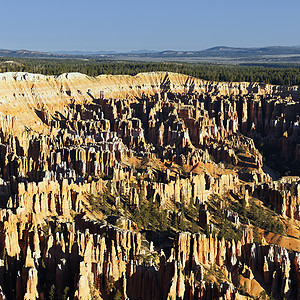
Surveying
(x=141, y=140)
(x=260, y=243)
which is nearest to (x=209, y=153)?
(x=141, y=140)

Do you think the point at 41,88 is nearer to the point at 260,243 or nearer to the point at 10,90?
the point at 10,90

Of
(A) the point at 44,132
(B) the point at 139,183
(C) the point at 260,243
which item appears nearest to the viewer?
(C) the point at 260,243

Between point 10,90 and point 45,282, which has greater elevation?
point 10,90

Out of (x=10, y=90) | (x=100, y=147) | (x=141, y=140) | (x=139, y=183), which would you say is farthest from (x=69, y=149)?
(x=10, y=90)

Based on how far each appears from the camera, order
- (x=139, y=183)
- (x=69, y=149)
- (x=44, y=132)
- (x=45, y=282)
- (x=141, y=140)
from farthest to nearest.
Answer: (x=141, y=140)
(x=44, y=132)
(x=69, y=149)
(x=139, y=183)
(x=45, y=282)

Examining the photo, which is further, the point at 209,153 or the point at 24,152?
the point at 209,153

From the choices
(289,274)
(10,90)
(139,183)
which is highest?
(10,90)

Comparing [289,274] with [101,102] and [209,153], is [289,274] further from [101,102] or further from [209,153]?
[101,102]
